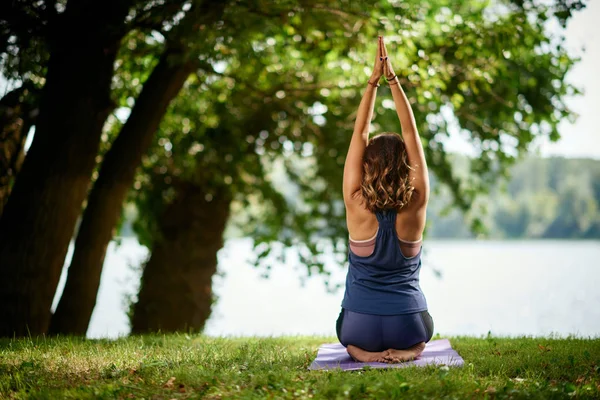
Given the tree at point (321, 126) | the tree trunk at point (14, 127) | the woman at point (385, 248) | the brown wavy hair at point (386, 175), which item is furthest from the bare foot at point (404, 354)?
the tree trunk at point (14, 127)

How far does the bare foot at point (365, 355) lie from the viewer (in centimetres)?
511

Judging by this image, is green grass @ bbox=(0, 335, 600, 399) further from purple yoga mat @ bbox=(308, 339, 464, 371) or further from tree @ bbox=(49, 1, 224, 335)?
tree @ bbox=(49, 1, 224, 335)

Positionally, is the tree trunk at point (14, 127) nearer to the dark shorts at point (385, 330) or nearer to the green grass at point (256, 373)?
the green grass at point (256, 373)

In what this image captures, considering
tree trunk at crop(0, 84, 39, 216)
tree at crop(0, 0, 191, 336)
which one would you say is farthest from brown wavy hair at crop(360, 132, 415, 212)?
tree trunk at crop(0, 84, 39, 216)

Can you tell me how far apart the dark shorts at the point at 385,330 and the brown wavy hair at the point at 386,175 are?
0.89 m

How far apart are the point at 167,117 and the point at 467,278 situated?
3830cm

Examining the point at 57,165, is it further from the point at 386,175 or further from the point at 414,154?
the point at 414,154

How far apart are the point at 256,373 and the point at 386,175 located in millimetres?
1858

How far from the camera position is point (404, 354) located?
16.9 feet

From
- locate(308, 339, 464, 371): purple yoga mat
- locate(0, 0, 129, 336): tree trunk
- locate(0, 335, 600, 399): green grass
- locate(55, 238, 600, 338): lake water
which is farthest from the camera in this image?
locate(55, 238, 600, 338): lake water

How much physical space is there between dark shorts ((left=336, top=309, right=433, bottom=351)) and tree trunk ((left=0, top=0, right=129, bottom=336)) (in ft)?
13.4

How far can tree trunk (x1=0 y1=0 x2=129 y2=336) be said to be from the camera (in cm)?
730

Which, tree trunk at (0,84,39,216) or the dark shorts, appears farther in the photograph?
tree trunk at (0,84,39,216)

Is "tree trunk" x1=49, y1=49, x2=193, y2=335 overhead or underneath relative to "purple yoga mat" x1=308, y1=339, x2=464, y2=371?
overhead
